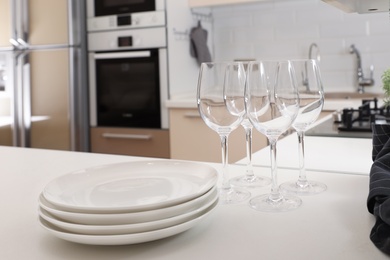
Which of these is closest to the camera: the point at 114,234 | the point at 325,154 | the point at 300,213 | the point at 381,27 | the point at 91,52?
the point at 114,234

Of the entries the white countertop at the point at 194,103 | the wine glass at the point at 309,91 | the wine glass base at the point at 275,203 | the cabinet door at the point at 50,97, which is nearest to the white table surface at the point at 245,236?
the wine glass base at the point at 275,203

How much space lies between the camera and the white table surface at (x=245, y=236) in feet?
1.72

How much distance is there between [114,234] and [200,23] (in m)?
2.71

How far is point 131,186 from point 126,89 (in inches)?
86.9

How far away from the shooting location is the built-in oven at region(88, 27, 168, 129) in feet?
8.98

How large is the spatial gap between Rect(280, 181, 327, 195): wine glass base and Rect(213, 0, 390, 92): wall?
2165mm

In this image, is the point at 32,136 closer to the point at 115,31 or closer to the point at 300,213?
the point at 115,31

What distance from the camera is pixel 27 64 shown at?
9.55 feet

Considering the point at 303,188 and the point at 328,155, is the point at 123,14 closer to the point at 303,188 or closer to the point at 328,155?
the point at 328,155

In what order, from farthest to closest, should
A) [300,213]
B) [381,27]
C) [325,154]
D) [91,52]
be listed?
[91,52], [381,27], [325,154], [300,213]

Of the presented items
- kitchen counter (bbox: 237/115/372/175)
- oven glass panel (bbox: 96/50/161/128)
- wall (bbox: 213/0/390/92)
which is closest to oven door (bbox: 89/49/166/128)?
oven glass panel (bbox: 96/50/161/128)

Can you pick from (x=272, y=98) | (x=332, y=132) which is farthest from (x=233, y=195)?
(x=332, y=132)

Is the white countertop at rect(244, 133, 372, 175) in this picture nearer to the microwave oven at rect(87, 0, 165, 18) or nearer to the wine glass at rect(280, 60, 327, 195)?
the wine glass at rect(280, 60, 327, 195)

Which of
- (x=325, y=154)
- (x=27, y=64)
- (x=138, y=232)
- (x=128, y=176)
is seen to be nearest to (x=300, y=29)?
(x=27, y=64)
